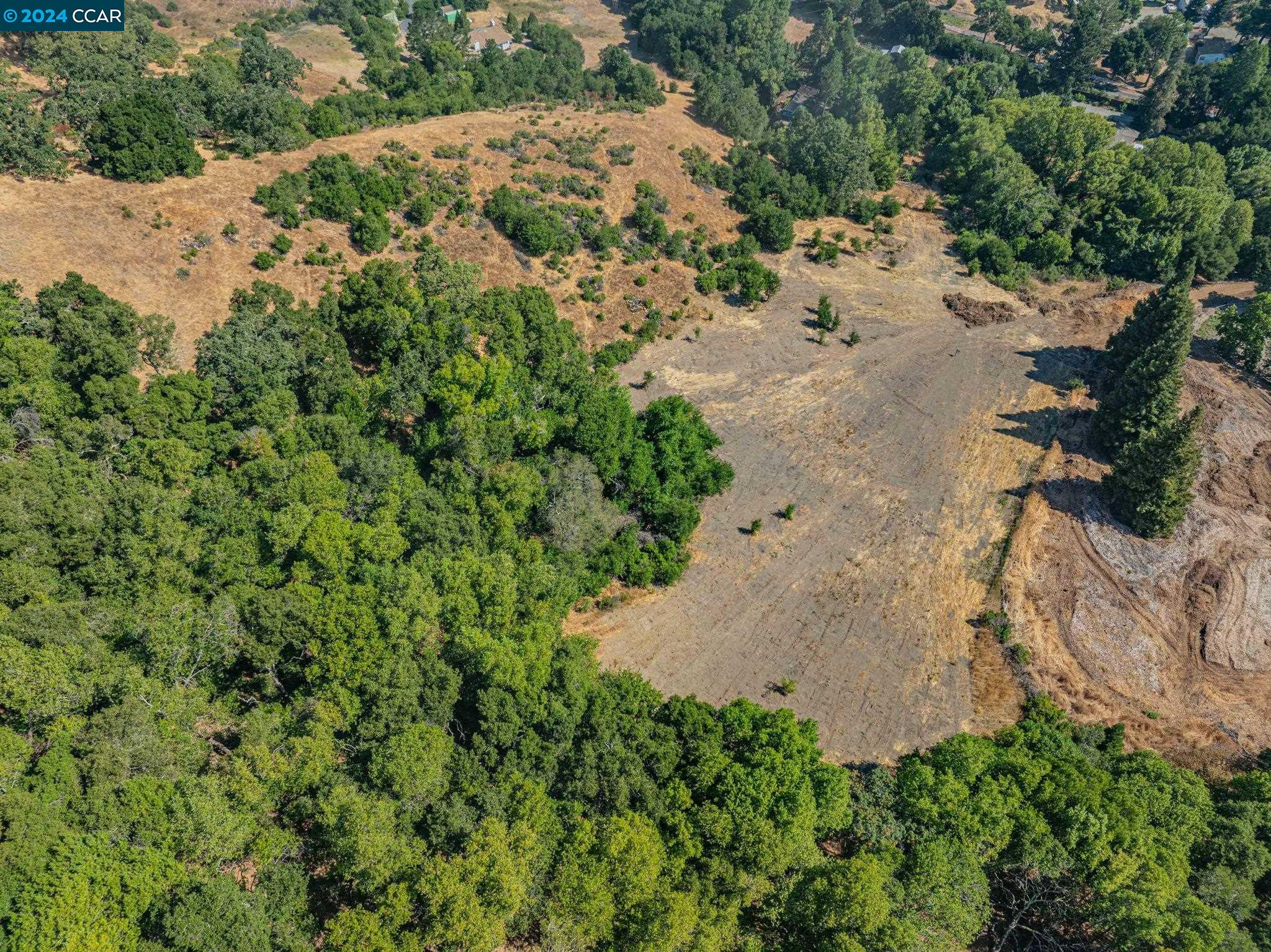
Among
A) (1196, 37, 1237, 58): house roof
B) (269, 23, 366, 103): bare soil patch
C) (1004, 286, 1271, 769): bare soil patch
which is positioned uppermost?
(1196, 37, 1237, 58): house roof

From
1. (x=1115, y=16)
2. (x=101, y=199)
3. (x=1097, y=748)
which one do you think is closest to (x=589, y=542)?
(x=1097, y=748)

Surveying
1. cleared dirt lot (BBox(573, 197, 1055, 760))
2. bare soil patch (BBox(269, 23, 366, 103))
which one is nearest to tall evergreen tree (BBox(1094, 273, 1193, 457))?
cleared dirt lot (BBox(573, 197, 1055, 760))

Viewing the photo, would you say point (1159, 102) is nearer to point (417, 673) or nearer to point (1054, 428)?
point (1054, 428)

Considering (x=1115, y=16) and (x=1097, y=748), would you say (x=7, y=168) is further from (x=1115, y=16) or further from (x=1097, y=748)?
(x=1115, y=16)

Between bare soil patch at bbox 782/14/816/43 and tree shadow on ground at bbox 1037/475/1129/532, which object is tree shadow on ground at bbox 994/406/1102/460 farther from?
bare soil patch at bbox 782/14/816/43

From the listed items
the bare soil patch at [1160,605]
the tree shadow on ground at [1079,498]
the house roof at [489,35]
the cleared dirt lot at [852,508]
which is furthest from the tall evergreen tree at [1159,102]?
the house roof at [489,35]
